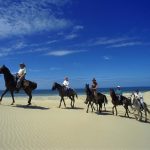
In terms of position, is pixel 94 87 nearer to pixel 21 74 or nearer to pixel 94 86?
pixel 94 86

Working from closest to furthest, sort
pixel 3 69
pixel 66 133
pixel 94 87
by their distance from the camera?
pixel 66 133 < pixel 3 69 < pixel 94 87

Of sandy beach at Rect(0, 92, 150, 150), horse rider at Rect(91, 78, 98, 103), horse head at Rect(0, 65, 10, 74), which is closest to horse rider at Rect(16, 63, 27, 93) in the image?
horse head at Rect(0, 65, 10, 74)

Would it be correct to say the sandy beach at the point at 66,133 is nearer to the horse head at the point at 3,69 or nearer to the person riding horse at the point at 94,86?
the horse head at the point at 3,69

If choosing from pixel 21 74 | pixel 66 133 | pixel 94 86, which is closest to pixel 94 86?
pixel 94 86

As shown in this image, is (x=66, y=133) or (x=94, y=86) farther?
(x=94, y=86)

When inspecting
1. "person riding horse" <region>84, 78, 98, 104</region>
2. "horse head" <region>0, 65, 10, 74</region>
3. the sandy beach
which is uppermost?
"horse head" <region>0, 65, 10, 74</region>

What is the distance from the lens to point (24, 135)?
12.3 m

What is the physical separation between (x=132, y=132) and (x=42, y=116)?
5003mm

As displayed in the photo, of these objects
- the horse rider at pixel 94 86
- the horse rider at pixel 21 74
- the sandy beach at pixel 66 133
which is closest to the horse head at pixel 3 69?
the horse rider at pixel 21 74

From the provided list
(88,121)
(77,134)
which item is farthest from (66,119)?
(77,134)

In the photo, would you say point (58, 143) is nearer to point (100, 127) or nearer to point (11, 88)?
point (100, 127)

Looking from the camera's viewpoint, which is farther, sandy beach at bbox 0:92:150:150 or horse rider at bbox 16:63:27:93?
horse rider at bbox 16:63:27:93

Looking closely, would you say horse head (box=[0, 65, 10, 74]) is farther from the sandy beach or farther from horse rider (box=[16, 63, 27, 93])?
the sandy beach

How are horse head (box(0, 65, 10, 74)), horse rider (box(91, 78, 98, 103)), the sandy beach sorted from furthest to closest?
1. horse rider (box(91, 78, 98, 103))
2. horse head (box(0, 65, 10, 74))
3. the sandy beach
